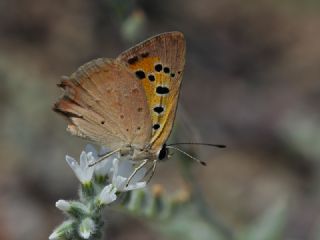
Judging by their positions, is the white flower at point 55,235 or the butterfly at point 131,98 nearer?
the white flower at point 55,235

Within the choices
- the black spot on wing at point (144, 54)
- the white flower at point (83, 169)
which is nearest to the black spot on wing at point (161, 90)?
the black spot on wing at point (144, 54)

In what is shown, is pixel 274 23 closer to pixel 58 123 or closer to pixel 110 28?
pixel 110 28

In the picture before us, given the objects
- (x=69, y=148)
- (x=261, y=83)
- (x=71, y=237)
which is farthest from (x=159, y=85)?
(x=261, y=83)

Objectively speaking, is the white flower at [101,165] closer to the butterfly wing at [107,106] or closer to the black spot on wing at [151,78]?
the butterfly wing at [107,106]

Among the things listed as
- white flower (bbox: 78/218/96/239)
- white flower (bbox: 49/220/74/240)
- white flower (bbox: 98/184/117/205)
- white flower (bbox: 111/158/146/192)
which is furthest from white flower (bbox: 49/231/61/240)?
white flower (bbox: 111/158/146/192)

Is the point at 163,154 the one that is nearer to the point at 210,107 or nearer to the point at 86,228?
the point at 86,228

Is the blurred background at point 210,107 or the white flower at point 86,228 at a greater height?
the blurred background at point 210,107

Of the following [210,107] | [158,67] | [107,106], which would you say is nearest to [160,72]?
[158,67]
